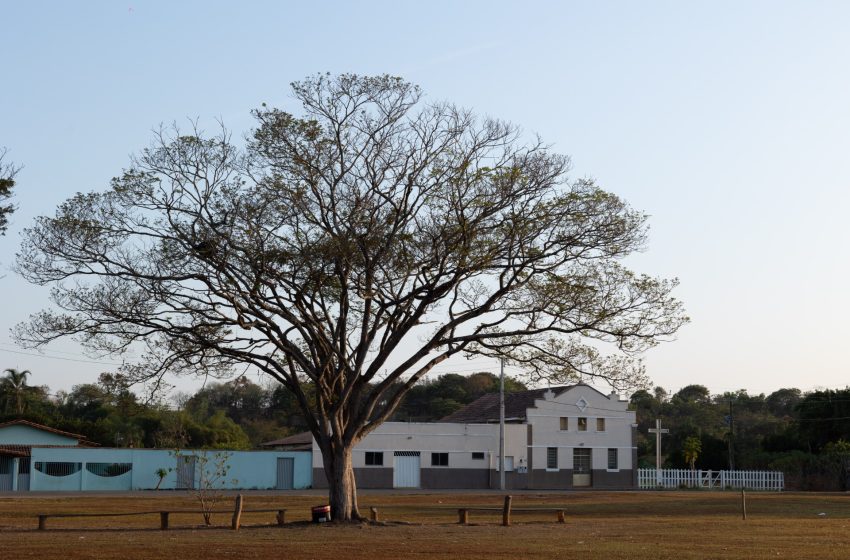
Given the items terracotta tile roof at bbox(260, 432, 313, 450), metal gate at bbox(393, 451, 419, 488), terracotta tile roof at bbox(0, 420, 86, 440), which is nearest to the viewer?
terracotta tile roof at bbox(0, 420, 86, 440)

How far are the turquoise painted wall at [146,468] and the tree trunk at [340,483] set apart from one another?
25.8 meters

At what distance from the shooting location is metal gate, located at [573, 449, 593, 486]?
67.1 meters

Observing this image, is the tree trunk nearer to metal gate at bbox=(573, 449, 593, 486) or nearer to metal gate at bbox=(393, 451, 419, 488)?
metal gate at bbox=(393, 451, 419, 488)

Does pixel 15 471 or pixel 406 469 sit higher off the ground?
pixel 15 471

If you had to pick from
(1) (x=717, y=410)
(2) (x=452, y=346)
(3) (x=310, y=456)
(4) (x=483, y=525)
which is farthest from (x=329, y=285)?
(1) (x=717, y=410)

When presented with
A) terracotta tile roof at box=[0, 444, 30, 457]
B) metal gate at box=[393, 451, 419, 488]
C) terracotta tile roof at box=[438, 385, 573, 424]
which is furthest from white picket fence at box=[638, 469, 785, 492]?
terracotta tile roof at box=[0, 444, 30, 457]

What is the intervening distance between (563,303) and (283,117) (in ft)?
29.0

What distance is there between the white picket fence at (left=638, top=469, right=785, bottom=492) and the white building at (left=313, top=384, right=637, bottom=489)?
133cm

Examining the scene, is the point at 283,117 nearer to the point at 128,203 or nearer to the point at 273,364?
the point at 128,203

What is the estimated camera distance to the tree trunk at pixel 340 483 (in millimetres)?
28438

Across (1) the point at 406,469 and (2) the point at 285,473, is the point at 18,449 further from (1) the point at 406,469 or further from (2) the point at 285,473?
(1) the point at 406,469

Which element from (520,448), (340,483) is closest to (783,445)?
(520,448)

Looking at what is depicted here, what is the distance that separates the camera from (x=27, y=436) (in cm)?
5753

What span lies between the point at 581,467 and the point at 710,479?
8279 millimetres
